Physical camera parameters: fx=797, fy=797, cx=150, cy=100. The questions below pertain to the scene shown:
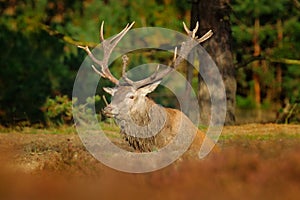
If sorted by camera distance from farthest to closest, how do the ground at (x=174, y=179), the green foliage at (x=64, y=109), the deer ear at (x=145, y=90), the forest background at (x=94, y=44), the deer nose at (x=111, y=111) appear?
1. the forest background at (x=94, y=44)
2. the green foliage at (x=64, y=109)
3. the deer ear at (x=145, y=90)
4. the deer nose at (x=111, y=111)
5. the ground at (x=174, y=179)

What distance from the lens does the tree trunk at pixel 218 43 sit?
15.0m

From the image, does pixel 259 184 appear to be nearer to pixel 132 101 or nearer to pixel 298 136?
pixel 132 101

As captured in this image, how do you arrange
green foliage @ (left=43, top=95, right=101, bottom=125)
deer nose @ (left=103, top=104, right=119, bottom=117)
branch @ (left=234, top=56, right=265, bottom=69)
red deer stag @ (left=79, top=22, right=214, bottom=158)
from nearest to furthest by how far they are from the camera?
1. deer nose @ (left=103, top=104, right=119, bottom=117)
2. red deer stag @ (left=79, top=22, right=214, bottom=158)
3. green foliage @ (left=43, top=95, right=101, bottom=125)
4. branch @ (left=234, top=56, right=265, bottom=69)

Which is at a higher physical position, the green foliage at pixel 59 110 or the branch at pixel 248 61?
the branch at pixel 248 61

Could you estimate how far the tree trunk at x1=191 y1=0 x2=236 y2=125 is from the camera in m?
15.0

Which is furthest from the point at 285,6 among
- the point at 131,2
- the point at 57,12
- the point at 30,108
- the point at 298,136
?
the point at 298,136

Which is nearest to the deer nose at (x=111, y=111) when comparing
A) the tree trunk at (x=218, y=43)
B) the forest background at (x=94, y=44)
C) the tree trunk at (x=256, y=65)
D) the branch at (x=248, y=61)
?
the tree trunk at (x=218, y=43)

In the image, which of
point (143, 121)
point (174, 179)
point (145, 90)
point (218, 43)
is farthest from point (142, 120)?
point (218, 43)

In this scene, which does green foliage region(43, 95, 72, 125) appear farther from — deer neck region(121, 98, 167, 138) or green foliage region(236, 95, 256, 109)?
green foliage region(236, 95, 256, 109)

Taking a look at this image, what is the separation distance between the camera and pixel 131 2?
22375 millimetres

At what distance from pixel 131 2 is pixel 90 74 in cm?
510

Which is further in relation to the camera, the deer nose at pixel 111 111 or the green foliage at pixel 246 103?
the green foliage at pixel 246 103

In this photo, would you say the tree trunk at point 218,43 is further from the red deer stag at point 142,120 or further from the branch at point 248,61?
the red deer stag at point 142,120

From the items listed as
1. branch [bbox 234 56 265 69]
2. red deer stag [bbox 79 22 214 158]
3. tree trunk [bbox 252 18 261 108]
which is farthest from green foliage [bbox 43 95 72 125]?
tree trunk [bbox 252 18 261 108]
